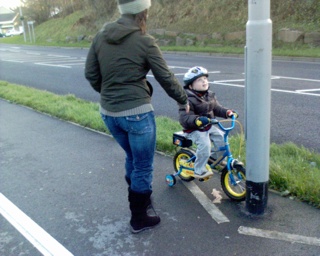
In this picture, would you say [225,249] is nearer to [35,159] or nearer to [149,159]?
[149,159]

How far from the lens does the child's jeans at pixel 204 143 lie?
426 centimetres

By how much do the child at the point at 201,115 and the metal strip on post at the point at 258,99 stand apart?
1.77 ft

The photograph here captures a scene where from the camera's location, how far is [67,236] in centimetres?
371

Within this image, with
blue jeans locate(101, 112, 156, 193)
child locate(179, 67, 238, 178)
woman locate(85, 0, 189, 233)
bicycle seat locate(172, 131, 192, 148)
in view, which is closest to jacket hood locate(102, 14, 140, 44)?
woman locate(85, 0, 189, 233)

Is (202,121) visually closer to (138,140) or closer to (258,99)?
(258,99)

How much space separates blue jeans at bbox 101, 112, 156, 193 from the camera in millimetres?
3486

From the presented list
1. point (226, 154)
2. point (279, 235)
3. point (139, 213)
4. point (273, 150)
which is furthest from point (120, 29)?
point (273, 150)

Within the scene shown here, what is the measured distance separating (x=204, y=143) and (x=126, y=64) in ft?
4.28

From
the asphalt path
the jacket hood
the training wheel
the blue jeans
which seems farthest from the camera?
the asphalt path

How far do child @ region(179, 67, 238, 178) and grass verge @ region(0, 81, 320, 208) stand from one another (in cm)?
42

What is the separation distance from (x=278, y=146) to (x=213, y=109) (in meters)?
1.65

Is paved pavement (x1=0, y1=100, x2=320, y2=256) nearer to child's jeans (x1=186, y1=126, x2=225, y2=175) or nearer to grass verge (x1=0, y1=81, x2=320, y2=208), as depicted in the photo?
grass verge (x1=0, y1=81, x2=320, y2=208)

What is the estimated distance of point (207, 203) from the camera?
4184 mm

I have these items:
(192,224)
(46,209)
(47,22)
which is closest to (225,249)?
(192,224)
